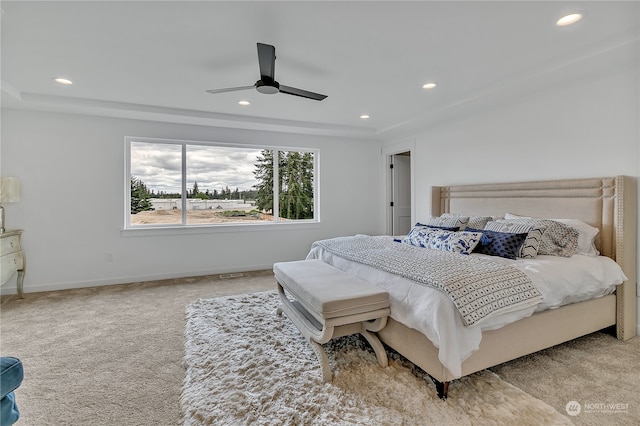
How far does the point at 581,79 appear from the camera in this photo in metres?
2.82

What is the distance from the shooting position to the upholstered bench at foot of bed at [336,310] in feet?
6.17

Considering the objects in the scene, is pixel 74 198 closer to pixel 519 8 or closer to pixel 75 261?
pixel 75 261

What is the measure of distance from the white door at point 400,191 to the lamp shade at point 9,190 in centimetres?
547

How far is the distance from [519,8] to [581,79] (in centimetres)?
153

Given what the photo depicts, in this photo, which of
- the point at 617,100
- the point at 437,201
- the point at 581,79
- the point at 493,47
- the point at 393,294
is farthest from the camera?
the point at 437,201

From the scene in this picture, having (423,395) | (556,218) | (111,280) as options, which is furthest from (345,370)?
(111,280)

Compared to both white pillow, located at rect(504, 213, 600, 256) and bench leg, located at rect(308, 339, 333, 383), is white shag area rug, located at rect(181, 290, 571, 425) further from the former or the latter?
white pillow, located at rect(504, 213, 600, 256)

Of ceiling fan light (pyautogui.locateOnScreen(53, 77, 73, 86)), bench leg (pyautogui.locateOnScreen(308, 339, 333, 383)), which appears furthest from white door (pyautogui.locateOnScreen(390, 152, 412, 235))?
ceiling fan light (pyautogui.locateOnScreen(53, 77, 73, 86))

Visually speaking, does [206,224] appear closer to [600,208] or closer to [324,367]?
[324,367]

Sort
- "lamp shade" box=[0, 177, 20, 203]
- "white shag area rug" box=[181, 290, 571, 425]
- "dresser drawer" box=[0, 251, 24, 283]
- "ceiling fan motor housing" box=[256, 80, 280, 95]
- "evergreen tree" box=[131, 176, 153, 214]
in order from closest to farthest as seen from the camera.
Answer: "white shag area rug" box=[181, 290, 571, 425] < "ceiling fan motor housing" box=[256, 80, 280, 95] < "dresser drawer" box=[0, 251, 24, 283] < "lamp shade" box=[0, 177, 20, 203] < "evergreen tree" box=[131, 176, 153, 214]

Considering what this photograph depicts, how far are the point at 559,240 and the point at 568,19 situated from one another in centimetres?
169

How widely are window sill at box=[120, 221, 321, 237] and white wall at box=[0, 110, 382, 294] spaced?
0.06 m

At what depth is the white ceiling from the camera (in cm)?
193

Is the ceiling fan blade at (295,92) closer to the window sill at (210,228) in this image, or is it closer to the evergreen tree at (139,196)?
the window sill at (210,228)
